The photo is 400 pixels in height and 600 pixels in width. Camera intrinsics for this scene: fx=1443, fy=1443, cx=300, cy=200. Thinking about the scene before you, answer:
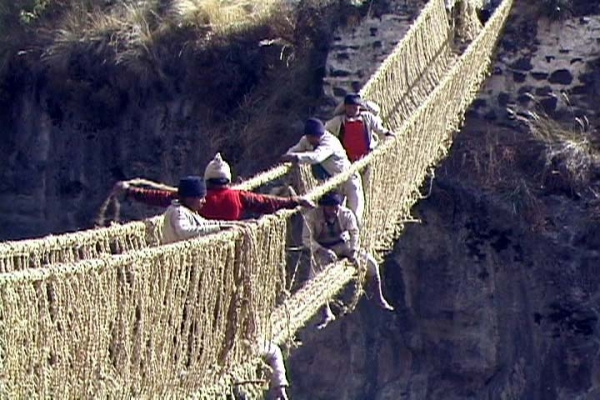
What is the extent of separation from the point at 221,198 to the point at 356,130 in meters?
2.69

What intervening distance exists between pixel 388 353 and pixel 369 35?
2.96 meters

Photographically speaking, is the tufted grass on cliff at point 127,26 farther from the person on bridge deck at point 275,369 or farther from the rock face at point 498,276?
the person on bridge deck at point 275,369

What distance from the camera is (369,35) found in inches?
531

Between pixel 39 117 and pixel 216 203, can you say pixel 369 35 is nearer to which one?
pixel 39 117

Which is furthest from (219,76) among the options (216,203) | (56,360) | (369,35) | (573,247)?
(56,360)

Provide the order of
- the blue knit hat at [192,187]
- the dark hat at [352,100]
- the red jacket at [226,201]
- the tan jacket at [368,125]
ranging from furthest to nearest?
the tan jacket at [368,125] < the dark hat at [352,100] < the red jacket at [226,201] < the blue knit hat at [192,187]

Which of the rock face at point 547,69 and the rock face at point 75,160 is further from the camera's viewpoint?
the rock face at point 75,160

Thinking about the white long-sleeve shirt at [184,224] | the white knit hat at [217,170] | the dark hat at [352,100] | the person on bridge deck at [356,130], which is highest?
the dark hat at [352,100]

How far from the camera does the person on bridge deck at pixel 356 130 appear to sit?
33.8 ft

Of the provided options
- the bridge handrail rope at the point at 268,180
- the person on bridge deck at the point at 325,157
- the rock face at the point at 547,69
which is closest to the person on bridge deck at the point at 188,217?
the bridge handrail rope at the point at 268,180

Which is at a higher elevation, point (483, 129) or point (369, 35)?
point (369, 35)

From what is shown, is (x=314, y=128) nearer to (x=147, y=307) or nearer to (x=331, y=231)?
(x=331, y=231)

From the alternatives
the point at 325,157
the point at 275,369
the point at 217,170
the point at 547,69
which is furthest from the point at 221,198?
the point at 547,69

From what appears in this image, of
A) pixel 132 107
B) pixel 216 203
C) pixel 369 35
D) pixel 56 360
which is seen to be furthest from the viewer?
pixel 132 107
